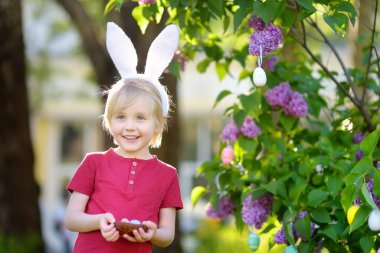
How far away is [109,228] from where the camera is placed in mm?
2906

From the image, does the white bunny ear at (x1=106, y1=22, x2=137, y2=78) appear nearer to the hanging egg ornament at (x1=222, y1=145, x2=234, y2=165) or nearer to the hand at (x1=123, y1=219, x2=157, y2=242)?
the hand at (x1=123, y1=219, x2=157, y2=242)

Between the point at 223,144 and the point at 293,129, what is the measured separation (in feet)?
1.27

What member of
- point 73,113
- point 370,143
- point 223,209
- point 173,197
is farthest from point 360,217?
point 73,113

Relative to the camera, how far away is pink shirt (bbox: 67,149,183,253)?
10.2 feet

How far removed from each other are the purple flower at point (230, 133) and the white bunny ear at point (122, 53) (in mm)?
1190

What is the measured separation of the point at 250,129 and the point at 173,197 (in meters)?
1.22

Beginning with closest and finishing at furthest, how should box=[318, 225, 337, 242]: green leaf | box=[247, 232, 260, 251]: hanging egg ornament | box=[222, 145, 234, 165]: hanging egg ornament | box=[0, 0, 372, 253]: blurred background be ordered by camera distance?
box=[318, 225, 337, 242]: green leaf
box=[247, 232, 260, 251]: hanging egg ornament
box=[222, 145, 234, 165]: hanging egg ornament
box=[0, 0, 372, 253]: blurred background

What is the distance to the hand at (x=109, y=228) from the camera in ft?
9.53

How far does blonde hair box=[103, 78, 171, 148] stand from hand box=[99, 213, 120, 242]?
1.39 ft

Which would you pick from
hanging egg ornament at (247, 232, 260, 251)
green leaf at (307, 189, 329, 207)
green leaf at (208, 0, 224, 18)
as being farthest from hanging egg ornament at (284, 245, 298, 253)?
green leaf at (208, 0, 224, 18)

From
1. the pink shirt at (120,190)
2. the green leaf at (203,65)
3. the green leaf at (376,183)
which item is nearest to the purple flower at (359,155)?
the green leaf at (203,65)

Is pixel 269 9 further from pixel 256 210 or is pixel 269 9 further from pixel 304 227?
pixel 256 210

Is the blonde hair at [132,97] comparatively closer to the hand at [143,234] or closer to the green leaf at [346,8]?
the hand at [143,234]

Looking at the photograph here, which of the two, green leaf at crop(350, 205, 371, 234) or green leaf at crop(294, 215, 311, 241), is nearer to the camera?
green leaf at crop(350, 205, 371, 234)
